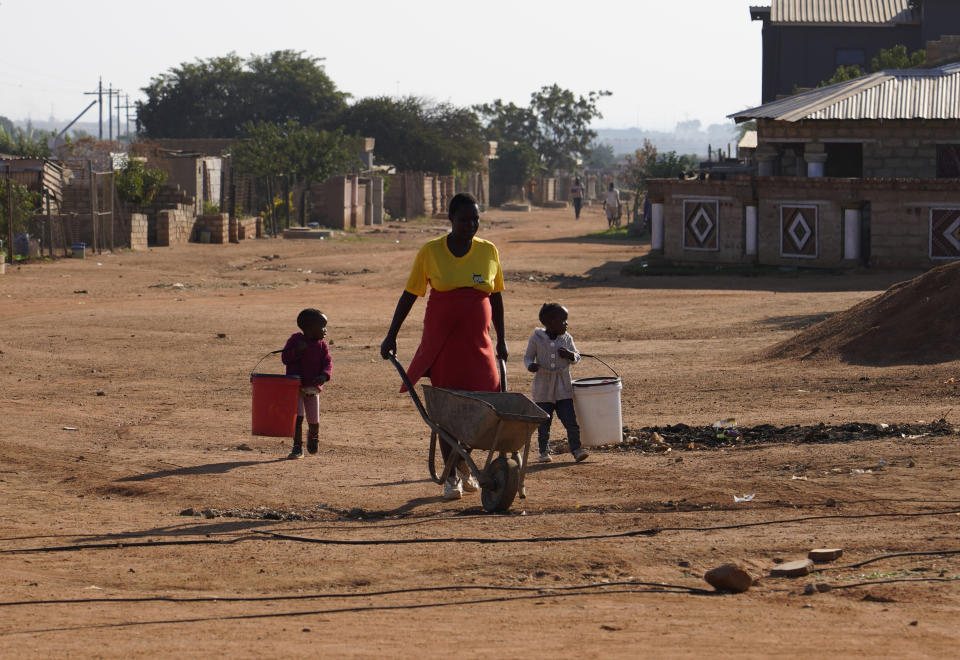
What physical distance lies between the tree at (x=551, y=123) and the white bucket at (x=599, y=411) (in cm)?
9121

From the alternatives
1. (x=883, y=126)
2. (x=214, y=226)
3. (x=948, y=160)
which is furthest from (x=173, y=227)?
(x=948, y=160)

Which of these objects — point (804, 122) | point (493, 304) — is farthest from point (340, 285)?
point (493, 304)

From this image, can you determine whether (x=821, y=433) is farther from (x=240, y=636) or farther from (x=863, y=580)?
(x=240, y=636)

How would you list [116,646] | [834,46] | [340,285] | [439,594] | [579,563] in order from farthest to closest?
[834,46], [340,285], [579,563], [439,594], [116,646]

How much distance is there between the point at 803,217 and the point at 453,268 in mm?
20029

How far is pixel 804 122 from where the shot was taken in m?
27.9

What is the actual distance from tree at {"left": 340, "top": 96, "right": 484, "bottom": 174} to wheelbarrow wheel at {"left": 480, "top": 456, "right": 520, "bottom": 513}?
186 feet

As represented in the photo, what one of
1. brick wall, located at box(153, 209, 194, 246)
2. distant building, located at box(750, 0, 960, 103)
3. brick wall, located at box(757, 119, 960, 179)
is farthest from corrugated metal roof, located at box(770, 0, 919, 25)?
brick wall, located at box(153, 209, 194, 246)

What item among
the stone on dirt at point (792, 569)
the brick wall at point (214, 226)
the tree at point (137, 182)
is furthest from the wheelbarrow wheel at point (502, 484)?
the brick wall at point (214, 226)

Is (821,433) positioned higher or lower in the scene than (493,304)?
lower

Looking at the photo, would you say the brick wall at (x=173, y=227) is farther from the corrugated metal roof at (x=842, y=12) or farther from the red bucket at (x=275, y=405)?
the corrugated metal roof at (x=842, y=12)

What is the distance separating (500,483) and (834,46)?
48908mm

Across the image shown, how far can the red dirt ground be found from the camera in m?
5.04

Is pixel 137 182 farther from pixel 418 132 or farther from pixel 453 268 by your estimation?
pixel 418 132
